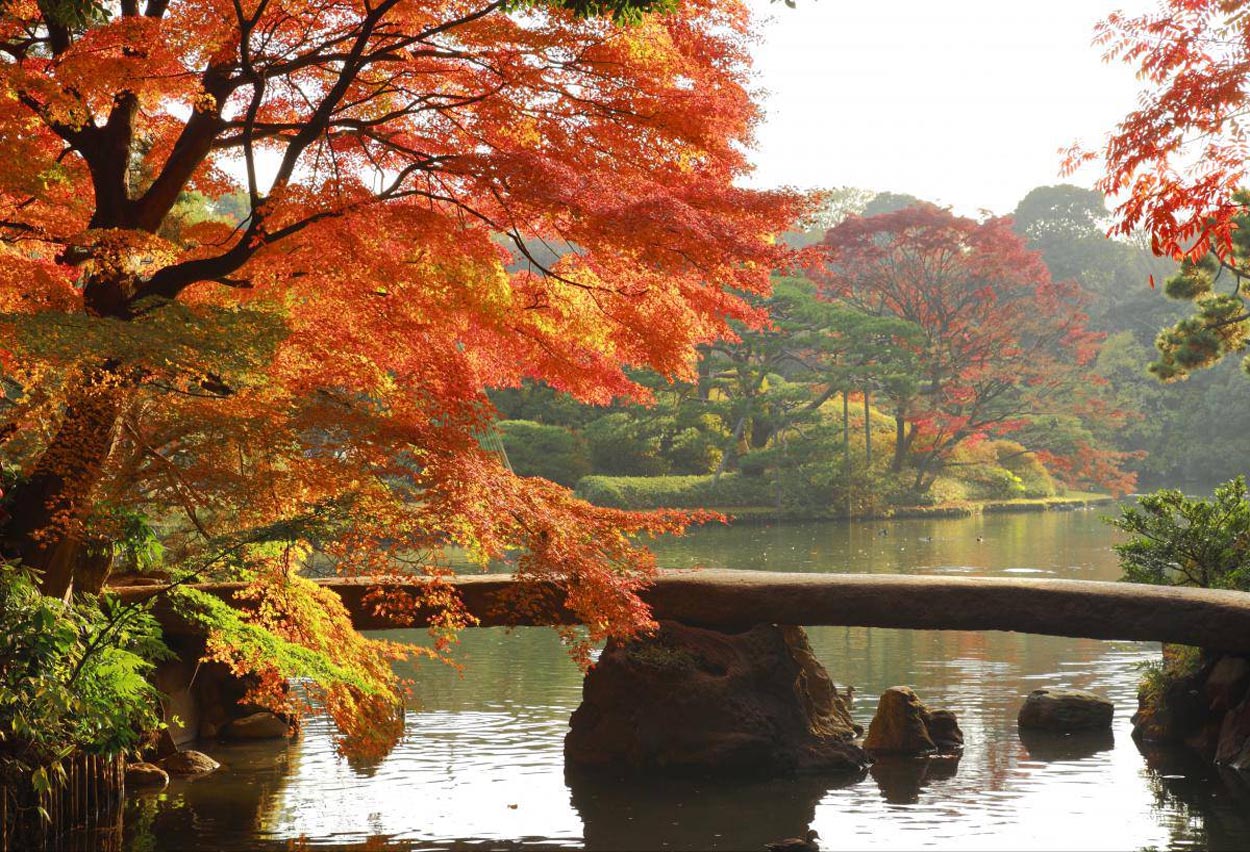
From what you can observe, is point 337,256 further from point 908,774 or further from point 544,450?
point 544,450

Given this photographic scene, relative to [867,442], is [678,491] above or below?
below

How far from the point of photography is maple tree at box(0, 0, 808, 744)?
6.36m

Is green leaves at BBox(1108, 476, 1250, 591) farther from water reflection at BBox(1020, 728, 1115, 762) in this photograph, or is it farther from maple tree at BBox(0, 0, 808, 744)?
maple tree at BBox(0, 0, 808, 744)

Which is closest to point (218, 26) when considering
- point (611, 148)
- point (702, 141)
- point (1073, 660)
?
point (611, 148)

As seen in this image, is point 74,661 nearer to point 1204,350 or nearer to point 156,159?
point 156,159

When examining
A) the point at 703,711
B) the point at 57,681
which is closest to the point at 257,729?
the point at 57,681

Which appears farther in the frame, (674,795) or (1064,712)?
(1064,712)

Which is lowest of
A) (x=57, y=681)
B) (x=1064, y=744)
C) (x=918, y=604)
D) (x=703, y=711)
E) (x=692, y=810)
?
(x=692, y=810)

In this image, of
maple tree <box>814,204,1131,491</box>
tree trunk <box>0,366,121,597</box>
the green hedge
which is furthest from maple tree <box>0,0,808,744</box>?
maple tree <box>814,204,1131,491</box>

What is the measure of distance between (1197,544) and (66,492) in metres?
7.05

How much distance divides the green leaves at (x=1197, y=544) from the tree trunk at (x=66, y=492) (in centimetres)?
626

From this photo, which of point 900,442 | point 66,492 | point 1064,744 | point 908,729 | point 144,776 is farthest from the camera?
point 900,442

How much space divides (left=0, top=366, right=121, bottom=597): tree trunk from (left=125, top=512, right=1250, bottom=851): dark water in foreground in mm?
1442

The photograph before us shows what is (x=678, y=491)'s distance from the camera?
26.4m
